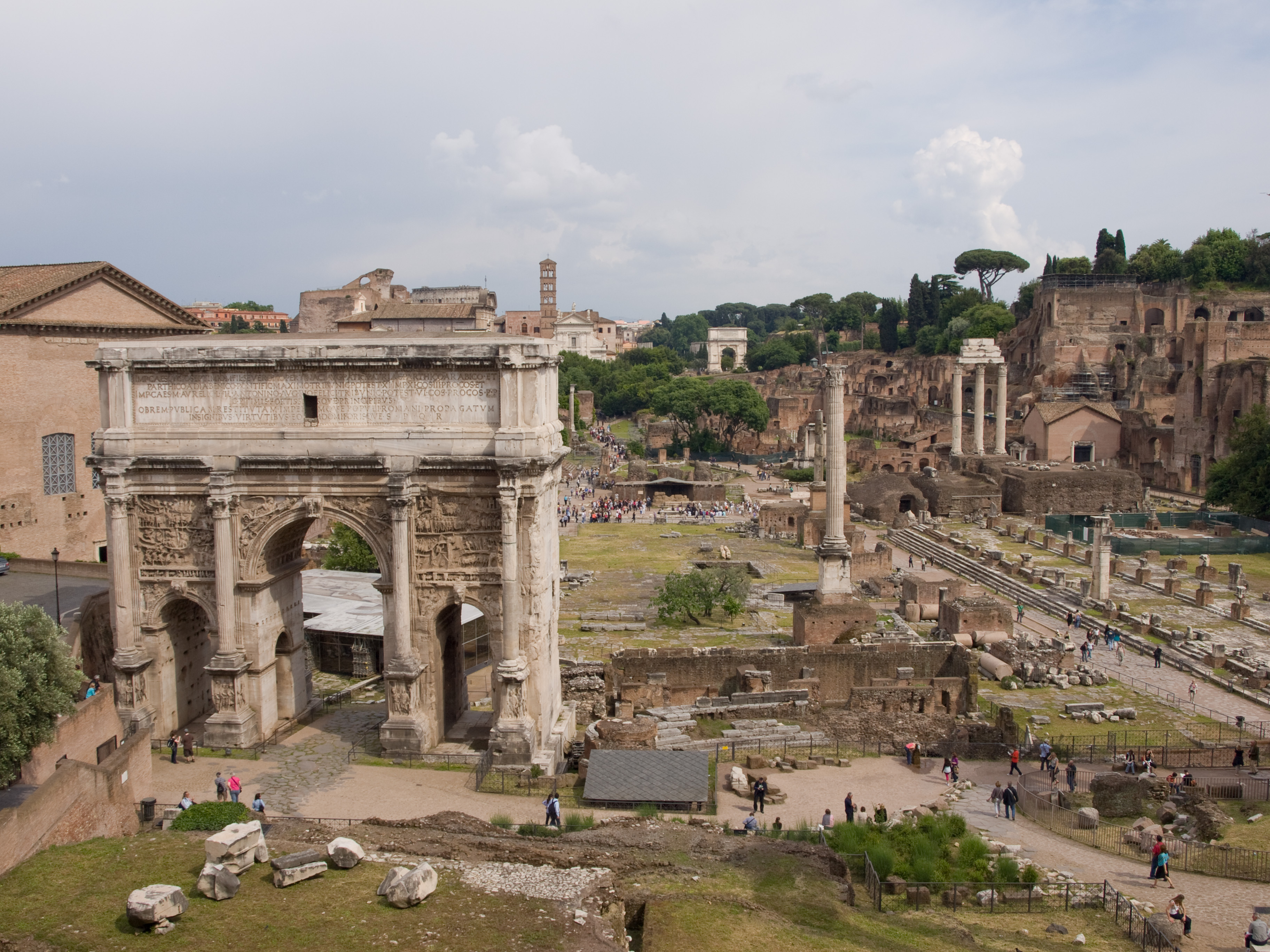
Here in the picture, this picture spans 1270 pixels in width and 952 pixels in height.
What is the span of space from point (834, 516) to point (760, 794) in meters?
15.5

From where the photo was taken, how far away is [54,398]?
112 ft

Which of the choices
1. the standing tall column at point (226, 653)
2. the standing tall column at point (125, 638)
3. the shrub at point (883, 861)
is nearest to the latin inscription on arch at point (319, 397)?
the standing tall column at point (226, 653)

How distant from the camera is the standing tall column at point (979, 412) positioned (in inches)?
2603

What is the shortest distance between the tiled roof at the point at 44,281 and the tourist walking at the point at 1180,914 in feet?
110

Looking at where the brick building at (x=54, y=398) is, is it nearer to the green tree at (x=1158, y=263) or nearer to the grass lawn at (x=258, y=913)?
the grass lawn at (x=258, y=913)

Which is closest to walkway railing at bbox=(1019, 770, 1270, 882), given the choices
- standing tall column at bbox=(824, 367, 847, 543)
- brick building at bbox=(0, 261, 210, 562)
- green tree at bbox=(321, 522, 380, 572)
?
standing tall column at bbox=(824, 367, 847, 543)

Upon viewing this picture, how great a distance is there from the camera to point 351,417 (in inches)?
766

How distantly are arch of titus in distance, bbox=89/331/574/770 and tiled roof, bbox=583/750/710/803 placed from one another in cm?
117

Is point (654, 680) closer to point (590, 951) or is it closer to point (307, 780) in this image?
point (307, 780)

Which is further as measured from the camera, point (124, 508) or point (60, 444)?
point (60, 444)

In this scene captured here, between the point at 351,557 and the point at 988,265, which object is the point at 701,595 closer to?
the point at 351,557

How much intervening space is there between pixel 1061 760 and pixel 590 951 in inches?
541

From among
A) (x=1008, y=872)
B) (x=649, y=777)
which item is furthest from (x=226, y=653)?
(x=1008, y=872)

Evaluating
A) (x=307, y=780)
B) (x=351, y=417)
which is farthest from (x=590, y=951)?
(x=351, y=417)
